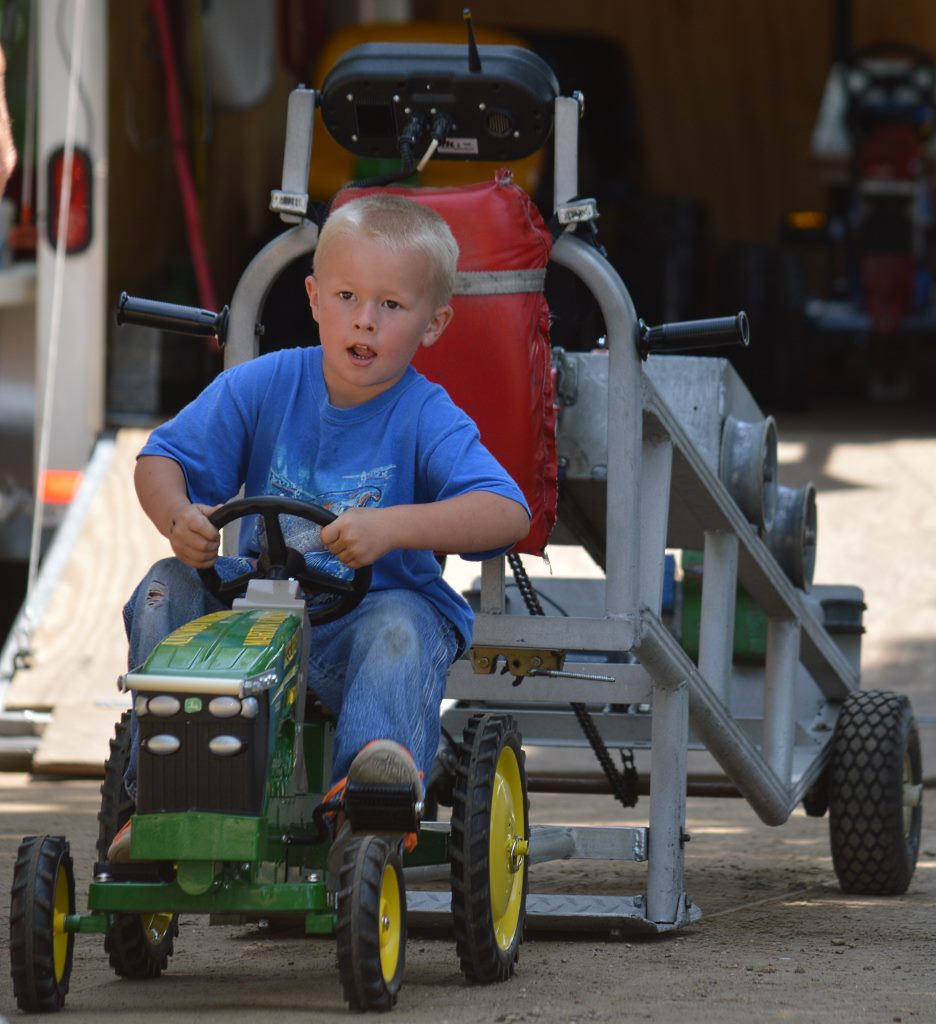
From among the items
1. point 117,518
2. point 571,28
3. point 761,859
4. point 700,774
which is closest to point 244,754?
point 761,859

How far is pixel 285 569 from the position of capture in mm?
3455

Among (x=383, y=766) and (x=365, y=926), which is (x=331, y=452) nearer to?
(x=383, y=766)

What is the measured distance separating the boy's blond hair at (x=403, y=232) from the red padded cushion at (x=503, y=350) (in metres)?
0.30

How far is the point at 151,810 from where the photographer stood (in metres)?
3.22

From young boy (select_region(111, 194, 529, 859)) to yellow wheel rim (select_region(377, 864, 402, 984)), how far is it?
0.51ft

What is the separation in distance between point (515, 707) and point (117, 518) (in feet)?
10.7

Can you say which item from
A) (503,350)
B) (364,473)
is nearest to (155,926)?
(364,473)

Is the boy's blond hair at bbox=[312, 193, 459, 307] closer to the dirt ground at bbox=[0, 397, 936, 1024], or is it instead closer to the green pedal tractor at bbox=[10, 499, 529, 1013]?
the green pedal tractor at bbox=[10, 499, 529, 1013]

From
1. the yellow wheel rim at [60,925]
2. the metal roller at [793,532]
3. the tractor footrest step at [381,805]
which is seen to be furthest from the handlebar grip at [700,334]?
the yellow wheel rim at [60,925]

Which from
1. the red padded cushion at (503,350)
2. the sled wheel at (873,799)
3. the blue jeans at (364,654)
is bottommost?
the sled wheel at (873,799)

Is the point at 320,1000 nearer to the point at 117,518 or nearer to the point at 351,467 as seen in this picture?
the point at 351,467

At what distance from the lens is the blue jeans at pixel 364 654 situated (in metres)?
3.38

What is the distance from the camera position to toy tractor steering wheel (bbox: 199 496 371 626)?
3.38 metres

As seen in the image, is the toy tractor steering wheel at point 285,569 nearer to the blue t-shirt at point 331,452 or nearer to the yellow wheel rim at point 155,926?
the blue t-shirt at point 331,452
